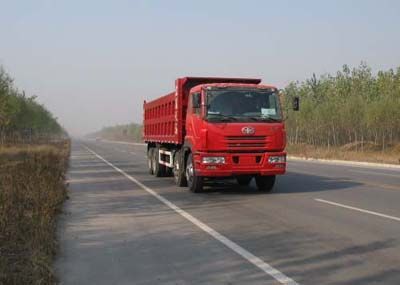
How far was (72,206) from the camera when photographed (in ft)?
41.6

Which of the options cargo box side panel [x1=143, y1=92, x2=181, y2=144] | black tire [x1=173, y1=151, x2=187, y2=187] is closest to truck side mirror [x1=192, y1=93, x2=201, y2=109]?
cargo box side panel [x1=143, y1=92, x2=181, y2=144]

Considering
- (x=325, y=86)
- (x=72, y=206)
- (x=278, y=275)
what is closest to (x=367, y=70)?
(x=325, y=86)

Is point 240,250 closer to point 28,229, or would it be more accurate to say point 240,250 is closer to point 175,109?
point 28,229

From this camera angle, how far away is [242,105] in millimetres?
14102

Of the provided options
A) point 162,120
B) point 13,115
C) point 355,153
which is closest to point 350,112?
point 355,153

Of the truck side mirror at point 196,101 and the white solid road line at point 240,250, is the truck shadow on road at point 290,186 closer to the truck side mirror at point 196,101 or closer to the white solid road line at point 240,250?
the truck side mirror at point 196,101

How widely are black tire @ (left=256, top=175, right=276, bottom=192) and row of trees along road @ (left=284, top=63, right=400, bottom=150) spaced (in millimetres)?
32808

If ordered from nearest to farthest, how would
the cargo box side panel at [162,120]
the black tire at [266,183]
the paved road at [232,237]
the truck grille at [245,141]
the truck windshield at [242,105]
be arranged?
the paved road at [232,237], the truck grille at [245,141], the truck windshield at [242,105], the black tire at [266,183], the cargo box side panel at [162,120]

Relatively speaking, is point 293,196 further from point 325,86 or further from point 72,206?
point 325,86

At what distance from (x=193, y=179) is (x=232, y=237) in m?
6.20

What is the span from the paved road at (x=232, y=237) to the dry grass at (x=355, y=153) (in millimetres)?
25882

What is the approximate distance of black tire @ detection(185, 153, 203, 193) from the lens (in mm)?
14555

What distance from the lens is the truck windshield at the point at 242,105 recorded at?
13859 millimetres

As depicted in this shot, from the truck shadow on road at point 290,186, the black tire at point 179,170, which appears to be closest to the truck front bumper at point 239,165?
the truck shadow on road at point 290,186
